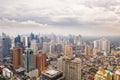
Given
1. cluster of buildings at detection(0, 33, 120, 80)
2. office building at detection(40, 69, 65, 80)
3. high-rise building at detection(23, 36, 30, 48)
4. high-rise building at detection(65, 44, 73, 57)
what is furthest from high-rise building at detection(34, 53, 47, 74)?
office building at detection(40, 69, 65, 80)

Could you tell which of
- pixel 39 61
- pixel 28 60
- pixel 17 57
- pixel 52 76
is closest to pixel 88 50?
pixel 39 61

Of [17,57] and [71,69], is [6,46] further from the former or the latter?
[71,69]

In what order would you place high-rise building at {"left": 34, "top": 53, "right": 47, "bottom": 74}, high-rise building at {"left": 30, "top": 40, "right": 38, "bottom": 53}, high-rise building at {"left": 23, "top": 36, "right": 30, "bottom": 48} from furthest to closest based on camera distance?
high-rise building at {"left": 23, "top": 36, "right": 30, "bottom": 48}, high-rise building at {"left": 30, "top": 40, "right": 38, "bottom": 53}, high-rise building at {"left": 34, "top": 53, "right": 47, "bottom": 74}

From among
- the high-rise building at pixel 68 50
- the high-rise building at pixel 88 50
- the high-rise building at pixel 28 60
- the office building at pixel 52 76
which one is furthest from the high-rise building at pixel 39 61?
the high-rise building at pixel 88 50

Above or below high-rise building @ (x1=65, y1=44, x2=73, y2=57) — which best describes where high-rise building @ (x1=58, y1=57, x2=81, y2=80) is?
below

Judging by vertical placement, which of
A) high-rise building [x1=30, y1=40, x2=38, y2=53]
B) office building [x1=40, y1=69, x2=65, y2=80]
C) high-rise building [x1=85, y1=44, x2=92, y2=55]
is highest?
high-rise building [x1=30, y1=40, x2=38, y2=53]

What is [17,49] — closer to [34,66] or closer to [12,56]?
[12,56]

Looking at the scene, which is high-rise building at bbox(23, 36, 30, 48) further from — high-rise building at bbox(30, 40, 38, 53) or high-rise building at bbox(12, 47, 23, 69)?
high-rise building at bbox(12, 47, 23, 69)
